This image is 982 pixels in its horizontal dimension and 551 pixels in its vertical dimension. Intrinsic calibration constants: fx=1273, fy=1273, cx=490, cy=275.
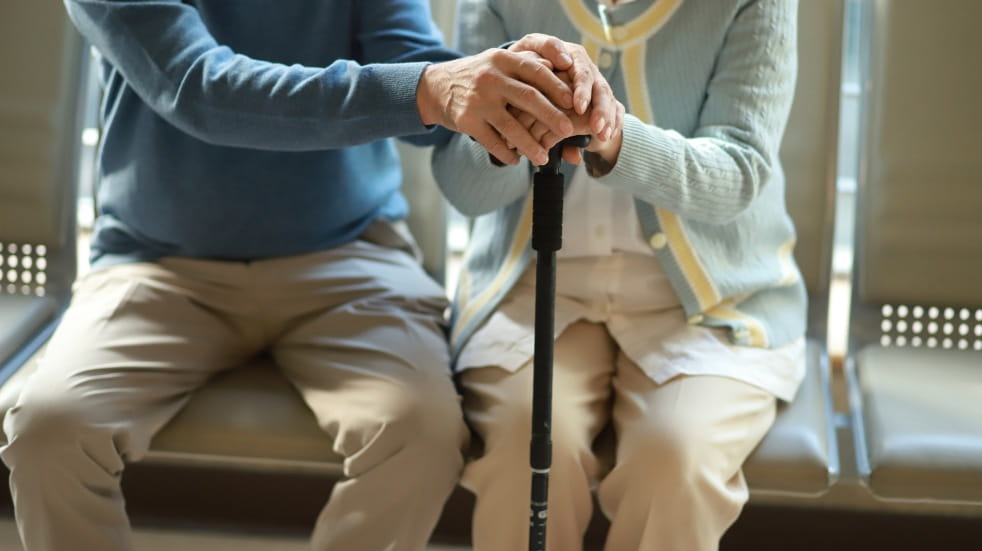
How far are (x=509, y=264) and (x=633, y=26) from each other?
1.30 ft

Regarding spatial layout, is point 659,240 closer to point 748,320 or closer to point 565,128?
point 748,320

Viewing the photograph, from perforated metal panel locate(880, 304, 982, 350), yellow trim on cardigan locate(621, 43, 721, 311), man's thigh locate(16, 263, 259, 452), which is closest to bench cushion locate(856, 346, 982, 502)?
perforated metal panel locate(880, 304, 982, 350)

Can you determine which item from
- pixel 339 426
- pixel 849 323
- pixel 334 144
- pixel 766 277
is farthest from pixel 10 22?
pixel 849 323

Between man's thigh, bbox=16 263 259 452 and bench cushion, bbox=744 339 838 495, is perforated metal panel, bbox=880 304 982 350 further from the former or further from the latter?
man's thigh, bbox=16 263 259 452

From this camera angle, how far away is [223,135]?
1.81 m

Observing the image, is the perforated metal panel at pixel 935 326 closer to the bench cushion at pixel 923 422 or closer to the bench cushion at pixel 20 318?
the bench cushion at pixel 923 422

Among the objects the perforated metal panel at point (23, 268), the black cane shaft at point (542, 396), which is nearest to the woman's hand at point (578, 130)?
the black cane shaft at point (542, 396)

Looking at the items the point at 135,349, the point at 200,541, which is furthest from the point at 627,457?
the point at 200,541

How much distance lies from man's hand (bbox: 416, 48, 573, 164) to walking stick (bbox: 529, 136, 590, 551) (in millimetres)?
45

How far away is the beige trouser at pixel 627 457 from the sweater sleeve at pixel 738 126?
0.26 m

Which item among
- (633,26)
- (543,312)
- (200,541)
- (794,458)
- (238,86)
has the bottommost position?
(200,541)

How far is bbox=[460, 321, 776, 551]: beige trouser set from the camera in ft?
5.41

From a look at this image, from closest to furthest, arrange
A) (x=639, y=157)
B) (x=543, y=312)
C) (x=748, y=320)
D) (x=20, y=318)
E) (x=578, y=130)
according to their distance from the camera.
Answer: (x=543, y=312), (x=578, y=130), (x=639, y=157), (x=748, y=320), (x=20, y=318)

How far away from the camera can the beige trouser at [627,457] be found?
165cm
